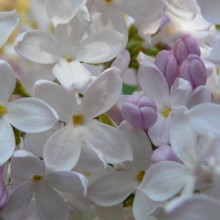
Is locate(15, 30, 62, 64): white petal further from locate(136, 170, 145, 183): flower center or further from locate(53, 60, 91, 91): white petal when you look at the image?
locate(136, 170, 145, 183): flower center

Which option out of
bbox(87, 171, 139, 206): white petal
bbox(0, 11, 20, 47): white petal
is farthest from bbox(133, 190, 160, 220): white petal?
bbox(0, 11, 20, 47): white petal

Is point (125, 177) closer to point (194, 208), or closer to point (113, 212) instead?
point (113, 212)

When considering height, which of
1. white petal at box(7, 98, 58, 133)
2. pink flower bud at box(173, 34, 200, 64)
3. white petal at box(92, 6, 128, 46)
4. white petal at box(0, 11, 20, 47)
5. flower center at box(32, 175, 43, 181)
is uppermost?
white petal at box(0, 11, 20, 47)

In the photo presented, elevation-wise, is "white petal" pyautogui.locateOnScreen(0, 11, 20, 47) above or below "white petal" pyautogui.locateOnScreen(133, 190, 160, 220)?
above

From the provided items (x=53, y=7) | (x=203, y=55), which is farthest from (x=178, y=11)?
(x=53, y=7)

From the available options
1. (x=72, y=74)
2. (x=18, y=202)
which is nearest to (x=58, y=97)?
(x=72, y=74)

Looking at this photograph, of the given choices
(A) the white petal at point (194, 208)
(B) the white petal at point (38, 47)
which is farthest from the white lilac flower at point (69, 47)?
(A) the white petal at point (194, 208)
